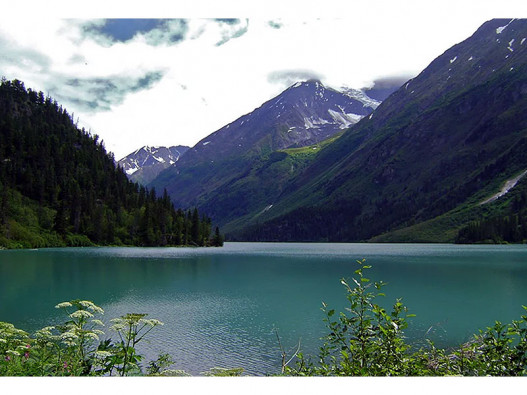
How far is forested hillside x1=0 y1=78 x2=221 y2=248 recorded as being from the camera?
136 meters

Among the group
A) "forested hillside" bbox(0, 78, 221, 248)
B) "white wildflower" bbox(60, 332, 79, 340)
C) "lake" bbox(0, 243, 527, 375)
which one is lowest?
"lake" bbox(0, 243, 527, 375)

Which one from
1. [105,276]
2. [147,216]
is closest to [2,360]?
[105,276]

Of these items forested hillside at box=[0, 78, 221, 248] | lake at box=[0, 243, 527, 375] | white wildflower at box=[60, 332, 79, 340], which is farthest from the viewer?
forested hillside at box=[0, 78, 221, 248]

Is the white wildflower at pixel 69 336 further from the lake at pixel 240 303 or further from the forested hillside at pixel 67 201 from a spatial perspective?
the forested hillside at pixel 67 201

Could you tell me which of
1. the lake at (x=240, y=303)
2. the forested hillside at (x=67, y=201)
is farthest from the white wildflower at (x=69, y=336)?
the forested hillside at (x=67, y=201)

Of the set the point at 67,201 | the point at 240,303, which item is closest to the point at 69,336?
the point at 240,303

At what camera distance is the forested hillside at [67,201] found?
13588 cm

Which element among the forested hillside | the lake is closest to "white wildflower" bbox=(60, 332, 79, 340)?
the lake

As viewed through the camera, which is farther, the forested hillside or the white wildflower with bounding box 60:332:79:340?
the forested hillside

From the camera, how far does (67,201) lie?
152 m

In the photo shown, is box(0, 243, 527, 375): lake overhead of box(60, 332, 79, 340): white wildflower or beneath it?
beneath

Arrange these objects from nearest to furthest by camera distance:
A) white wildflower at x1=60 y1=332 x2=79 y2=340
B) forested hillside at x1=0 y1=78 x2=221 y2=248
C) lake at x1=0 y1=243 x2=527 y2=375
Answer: white wildflower at x1=60 y1=332 x2=79 y2=340 < lake at x1=0 y1=243 x2=527 y2=375 < forested hillside at x1=0 y1=78 x2=221 y2=248

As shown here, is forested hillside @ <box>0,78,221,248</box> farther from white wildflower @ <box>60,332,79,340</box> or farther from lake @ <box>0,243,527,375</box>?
white wildflower @ <box>60,332,79,340</box>

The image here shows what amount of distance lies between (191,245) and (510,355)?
16745cm
